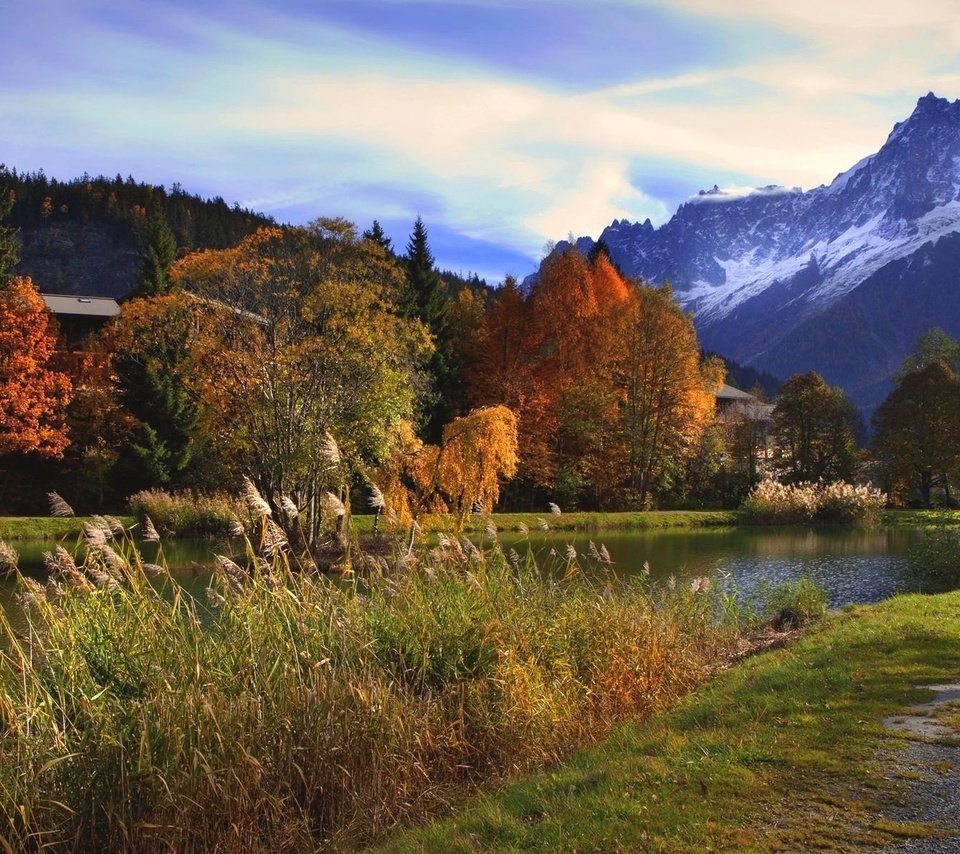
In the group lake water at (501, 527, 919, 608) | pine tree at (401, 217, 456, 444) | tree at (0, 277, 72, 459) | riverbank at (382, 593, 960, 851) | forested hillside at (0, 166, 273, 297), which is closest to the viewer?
riverbank at (382, 593, 960, 851)

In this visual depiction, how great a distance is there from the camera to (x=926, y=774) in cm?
523

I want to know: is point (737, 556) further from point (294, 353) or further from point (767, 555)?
point (294, 353)

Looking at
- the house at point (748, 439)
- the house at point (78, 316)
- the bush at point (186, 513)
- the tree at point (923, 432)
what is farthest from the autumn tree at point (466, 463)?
the tree at point (923, 432)

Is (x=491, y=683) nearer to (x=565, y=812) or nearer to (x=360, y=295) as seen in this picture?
(x=565, y=812)

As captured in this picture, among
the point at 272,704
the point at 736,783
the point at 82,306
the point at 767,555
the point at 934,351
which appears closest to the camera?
the point at 736,783

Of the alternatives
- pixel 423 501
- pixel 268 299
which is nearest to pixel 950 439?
pixel 423 501

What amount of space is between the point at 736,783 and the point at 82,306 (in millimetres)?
50624

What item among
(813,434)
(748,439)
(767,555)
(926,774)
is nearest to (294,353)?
Answer: (767,555)

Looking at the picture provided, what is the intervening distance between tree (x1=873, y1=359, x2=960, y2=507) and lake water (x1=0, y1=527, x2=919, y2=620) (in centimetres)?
1735

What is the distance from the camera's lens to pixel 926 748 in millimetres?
5738

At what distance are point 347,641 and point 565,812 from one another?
8.87 ft

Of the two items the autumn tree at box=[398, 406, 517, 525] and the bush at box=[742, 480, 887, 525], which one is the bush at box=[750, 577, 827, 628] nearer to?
the autumn tree at box=[398, 406, 517, 525]

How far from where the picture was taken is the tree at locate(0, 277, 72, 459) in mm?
32438

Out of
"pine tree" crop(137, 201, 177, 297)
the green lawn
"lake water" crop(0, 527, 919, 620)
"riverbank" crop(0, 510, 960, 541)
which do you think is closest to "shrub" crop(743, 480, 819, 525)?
"riverbank" crop(0, 510, 960, 541)
